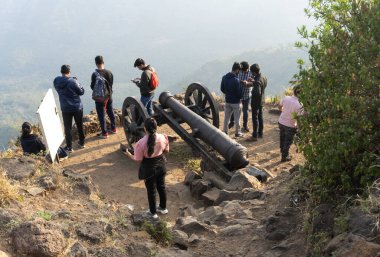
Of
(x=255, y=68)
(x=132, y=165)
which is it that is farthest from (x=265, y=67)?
(x=132, y=165)

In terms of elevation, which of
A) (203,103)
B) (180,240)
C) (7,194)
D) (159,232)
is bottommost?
(180,240)

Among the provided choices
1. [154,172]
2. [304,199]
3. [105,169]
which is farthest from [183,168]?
[304,199]

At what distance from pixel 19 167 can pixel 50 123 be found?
3.78ft

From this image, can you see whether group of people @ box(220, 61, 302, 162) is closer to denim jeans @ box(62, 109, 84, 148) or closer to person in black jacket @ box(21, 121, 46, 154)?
denim jeans @ box(62, 109, 84, 148)

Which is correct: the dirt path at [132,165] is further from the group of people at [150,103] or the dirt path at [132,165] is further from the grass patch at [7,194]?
the grass patch at [7,194]

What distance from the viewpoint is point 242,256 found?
14.2 ft

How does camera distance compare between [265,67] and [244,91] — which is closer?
[244,91]

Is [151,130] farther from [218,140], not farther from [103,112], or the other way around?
[103,112]

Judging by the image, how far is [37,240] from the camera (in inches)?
144

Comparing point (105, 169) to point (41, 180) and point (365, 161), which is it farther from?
point (365, 161)

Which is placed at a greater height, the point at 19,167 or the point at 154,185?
the point at 19,167

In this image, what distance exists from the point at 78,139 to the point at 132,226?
240 inches

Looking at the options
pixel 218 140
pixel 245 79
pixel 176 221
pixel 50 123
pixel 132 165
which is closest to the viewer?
pixel 176 221

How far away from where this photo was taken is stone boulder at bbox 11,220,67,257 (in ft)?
11.9
